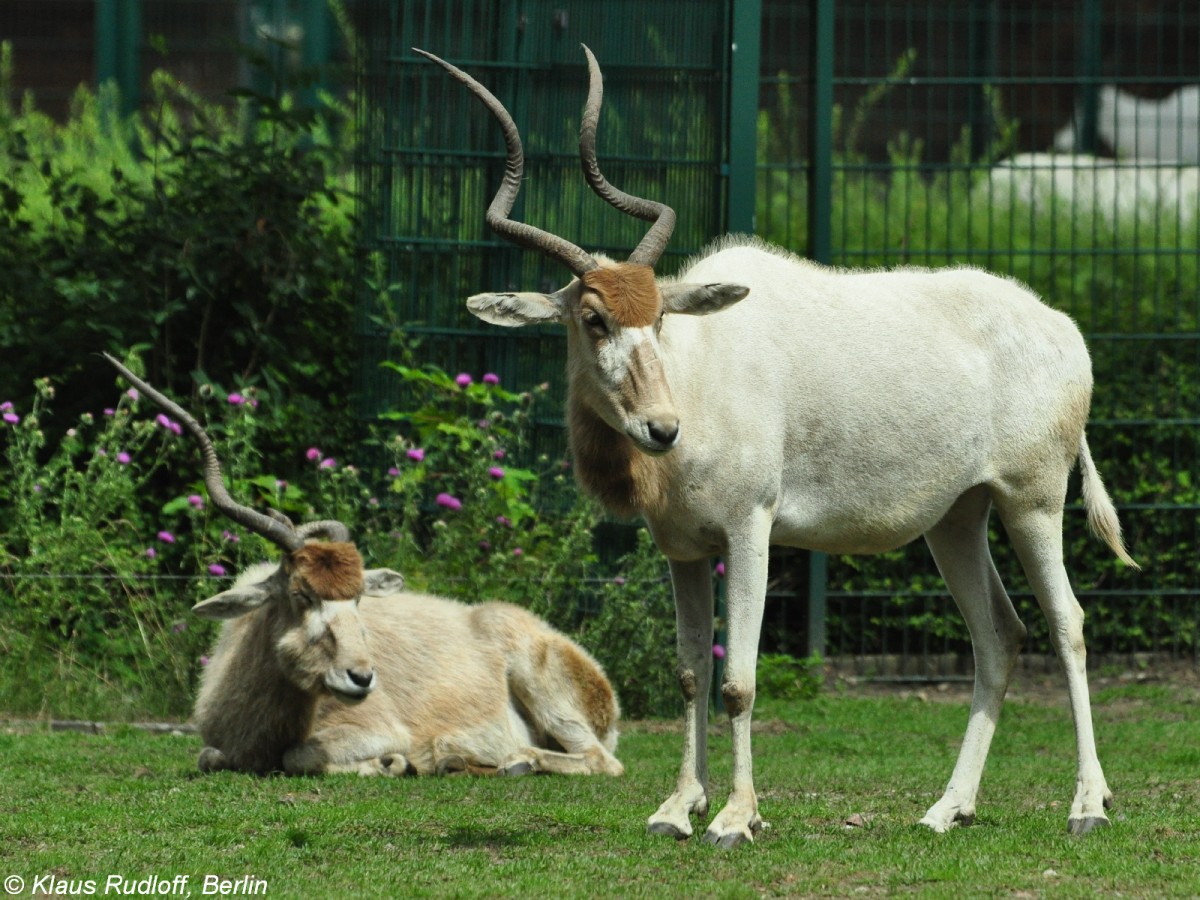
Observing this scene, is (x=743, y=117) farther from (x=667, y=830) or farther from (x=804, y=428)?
(x=667, y=830)

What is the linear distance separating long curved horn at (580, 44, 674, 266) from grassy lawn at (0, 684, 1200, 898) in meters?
2.02

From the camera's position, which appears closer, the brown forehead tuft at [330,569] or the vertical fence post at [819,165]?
the brown forehead tuft at [330,569]

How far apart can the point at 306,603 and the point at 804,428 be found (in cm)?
249

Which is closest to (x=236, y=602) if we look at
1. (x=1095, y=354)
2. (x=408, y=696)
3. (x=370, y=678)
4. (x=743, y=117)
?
(x=370, y=678)

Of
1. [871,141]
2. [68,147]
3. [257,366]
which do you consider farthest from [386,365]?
[871,141]

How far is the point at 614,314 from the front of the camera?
5.89 m

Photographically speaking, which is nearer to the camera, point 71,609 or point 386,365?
point 71,609

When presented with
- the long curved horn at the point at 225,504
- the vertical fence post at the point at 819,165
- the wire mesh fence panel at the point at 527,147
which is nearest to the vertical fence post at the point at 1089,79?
the vertical fence post at the point at 819,165

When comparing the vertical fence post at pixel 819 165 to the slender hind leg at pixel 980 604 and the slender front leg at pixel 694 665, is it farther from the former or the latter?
the slender front leg at pixel 694 665

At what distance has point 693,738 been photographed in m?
6.29

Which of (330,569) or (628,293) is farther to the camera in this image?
(330,569)

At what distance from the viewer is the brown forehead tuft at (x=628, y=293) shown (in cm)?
589

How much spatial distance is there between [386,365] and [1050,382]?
430cm

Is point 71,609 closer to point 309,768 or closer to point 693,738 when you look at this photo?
point 309,768
